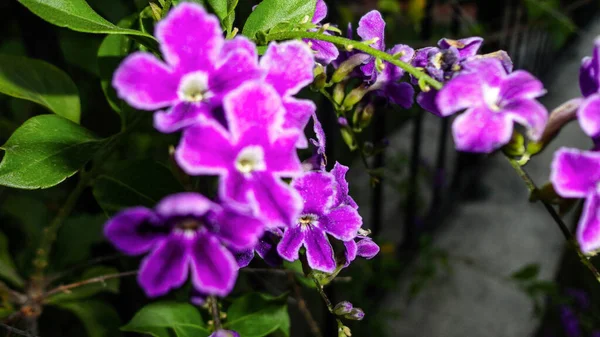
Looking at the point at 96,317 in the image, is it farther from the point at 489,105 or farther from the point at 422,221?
the point at 422,221

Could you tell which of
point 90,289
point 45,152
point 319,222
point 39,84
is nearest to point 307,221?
point 319,222

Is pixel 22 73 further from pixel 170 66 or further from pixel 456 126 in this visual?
pixel 456 126

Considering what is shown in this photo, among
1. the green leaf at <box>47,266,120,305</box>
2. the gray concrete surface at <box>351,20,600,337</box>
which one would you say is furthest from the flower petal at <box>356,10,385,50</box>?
the gray concrete surface at <box>351,20,600,337</box>

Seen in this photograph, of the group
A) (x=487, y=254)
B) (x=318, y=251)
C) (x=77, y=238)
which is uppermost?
(x=318, y=251)

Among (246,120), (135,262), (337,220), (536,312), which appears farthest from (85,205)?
(536,312)

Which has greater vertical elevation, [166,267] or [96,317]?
[166,267]

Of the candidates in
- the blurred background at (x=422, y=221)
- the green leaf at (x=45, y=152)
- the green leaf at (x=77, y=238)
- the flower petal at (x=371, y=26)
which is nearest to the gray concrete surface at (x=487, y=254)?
the blurred background at (x=422, y=221)

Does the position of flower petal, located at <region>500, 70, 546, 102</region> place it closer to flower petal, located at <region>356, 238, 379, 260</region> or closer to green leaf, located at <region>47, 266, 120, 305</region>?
flower petal, located at <region>356, 238, 379, 260</region>
